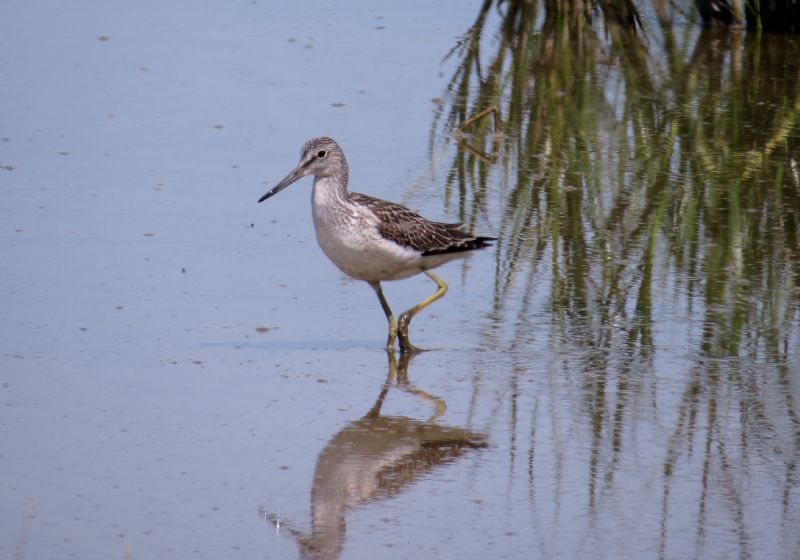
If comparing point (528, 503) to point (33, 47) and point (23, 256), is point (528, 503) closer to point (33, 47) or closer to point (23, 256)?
point (23, 256)

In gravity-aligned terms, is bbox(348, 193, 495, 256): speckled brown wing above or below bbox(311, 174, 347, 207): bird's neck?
below

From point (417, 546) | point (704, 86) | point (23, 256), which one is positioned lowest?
point (417, 546)

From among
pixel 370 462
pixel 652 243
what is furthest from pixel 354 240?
pixel 652 243

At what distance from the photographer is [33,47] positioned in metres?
13.2

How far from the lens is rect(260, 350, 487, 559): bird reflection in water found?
18.6ft

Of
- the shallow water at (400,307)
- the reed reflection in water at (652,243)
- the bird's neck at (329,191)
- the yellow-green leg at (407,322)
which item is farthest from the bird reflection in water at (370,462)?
the bird's neck at (329,191)

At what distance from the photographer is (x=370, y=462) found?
6375 mm

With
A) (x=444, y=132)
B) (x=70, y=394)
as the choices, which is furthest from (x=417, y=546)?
(x=444, y=132)

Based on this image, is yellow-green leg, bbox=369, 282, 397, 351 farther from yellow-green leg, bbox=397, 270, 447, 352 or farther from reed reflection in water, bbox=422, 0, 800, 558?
reed reflection in water, bbox=422, 0, 800, 558

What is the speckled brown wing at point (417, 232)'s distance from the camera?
25.8ft

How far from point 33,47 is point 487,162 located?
15.4 feet

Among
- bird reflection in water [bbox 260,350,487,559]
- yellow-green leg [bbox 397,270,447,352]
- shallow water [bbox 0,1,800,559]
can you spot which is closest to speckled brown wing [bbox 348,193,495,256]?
yellow-green leg [bbox 397,270,447,352]

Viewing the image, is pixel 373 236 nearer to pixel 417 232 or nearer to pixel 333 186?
pixel 417 232

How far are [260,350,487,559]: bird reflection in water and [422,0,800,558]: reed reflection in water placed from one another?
342 millimetres
